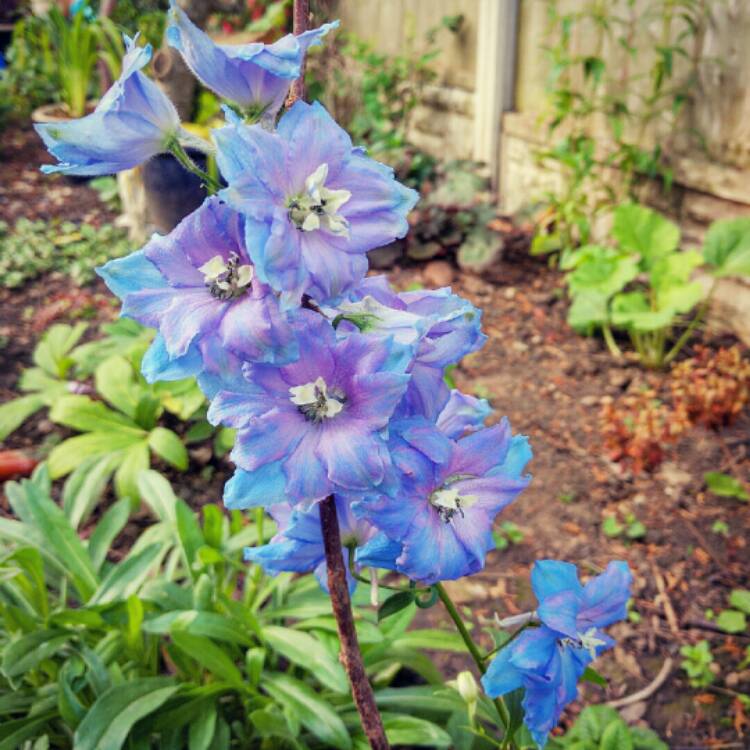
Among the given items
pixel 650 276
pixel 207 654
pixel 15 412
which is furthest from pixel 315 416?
pixel 650 276

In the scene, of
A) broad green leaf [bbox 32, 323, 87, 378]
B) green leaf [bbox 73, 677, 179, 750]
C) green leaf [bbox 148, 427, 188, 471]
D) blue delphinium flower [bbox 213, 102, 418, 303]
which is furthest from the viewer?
broad green leaf [bbox 32, 323, 87, 378]

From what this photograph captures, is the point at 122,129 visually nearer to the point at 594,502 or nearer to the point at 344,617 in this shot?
the point at 344,617

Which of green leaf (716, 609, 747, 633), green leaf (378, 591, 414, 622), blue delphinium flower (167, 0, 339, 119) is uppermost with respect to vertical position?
blue delphinium flower (167, 0, 339, 119)

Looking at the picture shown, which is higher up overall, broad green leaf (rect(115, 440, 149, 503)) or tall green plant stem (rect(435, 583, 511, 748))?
tall green plant stem (rect(435, 583, 511, 748))

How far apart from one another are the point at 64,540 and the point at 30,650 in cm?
34

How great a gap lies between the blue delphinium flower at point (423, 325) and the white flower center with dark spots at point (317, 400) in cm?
7

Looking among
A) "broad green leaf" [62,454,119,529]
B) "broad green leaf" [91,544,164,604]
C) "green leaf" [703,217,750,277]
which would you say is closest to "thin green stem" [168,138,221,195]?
"broad green leaf" [91,544,164,604]

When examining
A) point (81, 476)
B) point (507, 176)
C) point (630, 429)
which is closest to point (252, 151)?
point (81, 476)

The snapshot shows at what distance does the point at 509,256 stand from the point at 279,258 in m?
3.83

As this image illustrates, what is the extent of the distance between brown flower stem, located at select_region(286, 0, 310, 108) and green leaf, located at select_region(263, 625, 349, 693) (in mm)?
1173

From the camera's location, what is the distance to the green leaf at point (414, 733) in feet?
5.06

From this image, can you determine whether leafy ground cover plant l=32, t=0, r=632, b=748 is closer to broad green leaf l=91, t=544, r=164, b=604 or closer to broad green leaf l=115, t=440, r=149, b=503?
broad green leaf l=91, t=544, r=164, b=604

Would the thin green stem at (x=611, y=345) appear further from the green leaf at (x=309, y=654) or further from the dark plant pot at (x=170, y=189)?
the green leaf at (x=309, y=654)

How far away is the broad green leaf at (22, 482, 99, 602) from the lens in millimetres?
A: 1871
